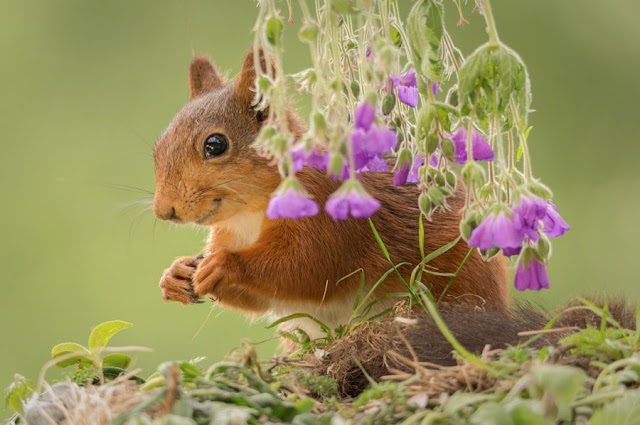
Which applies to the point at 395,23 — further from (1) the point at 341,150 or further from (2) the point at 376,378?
(2) the point at 376,378

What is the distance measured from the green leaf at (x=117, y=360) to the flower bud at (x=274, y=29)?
611mm

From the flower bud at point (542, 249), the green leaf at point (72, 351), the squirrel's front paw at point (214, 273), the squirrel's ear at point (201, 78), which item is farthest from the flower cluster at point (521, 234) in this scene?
the squirrel's ear at point (201, 78)

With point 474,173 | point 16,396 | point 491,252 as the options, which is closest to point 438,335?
point 491,252

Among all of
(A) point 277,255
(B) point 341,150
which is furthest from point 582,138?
(B) point 341,150

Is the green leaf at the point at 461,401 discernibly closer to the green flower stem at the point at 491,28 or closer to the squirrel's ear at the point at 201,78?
the green flower stem at the point at 491,28

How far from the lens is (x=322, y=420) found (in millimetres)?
1181

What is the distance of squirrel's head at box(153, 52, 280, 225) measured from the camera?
1.98 meters

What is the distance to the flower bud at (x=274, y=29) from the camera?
1.27 meters

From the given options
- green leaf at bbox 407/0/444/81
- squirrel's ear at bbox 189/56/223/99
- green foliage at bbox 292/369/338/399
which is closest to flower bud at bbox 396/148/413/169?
green leaf at bbox 407/0/444/81

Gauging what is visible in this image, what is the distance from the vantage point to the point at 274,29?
1.28m

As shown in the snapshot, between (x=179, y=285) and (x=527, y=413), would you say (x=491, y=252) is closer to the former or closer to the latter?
(x=527, y=413)

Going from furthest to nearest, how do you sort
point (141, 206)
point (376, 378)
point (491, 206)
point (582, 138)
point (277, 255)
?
1. point (582, 138)
2. point (141, 206)
3. point (277, 255)
4. point (376, 378)
5. point (491, 206)

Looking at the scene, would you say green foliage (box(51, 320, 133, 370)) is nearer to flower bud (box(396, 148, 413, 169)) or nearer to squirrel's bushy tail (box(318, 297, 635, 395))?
squirrel's bushy tail (box(318, 297, 635, 395))

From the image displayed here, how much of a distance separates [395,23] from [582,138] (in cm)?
260
